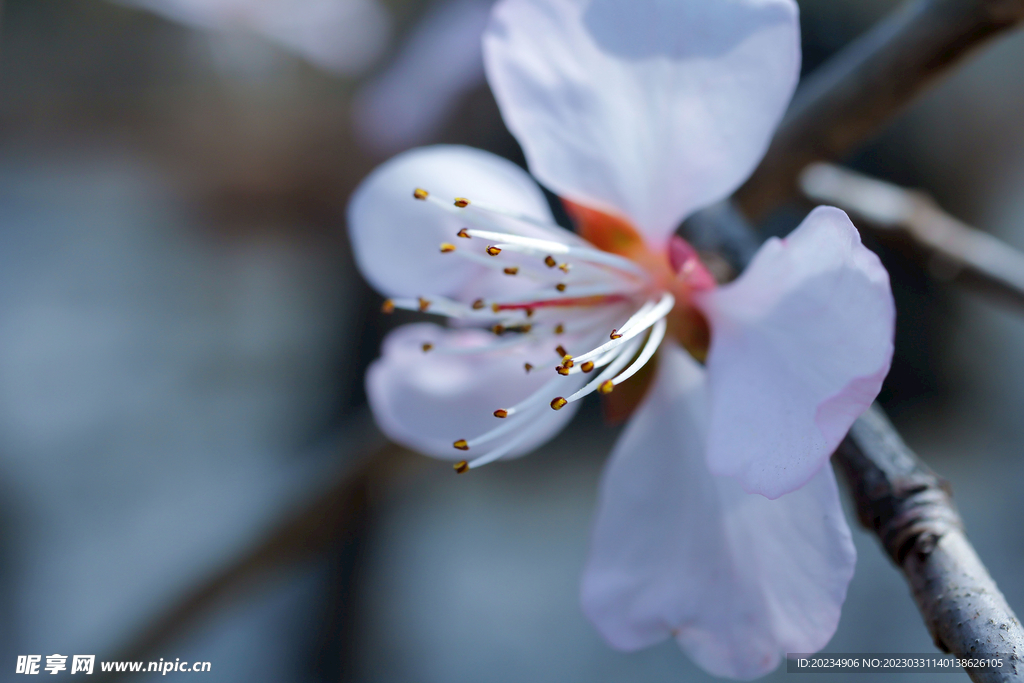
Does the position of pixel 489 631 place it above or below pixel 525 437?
below

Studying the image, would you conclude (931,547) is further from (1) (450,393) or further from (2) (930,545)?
(1) (450,393)

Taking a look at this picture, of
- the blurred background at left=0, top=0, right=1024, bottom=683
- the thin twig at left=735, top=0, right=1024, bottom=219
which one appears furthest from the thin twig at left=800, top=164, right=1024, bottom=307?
the blurred background at left=0, top=0, right=1024, bottom=683

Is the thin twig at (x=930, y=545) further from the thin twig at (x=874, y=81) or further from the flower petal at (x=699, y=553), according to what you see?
the thin twig at (x=874, y=81)

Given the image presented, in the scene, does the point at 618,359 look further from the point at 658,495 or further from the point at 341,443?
the point at 341,443

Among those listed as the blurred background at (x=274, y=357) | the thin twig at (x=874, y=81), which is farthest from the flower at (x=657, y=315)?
the blurred background at (x=274, y=357)

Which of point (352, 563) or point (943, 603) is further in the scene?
point (352, 563)

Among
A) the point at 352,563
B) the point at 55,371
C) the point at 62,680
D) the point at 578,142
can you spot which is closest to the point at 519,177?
the point at 578,142
